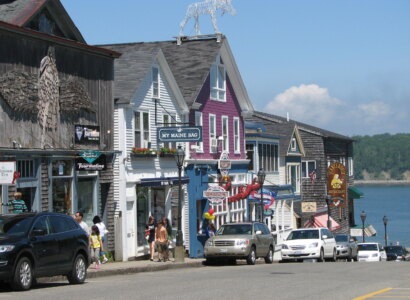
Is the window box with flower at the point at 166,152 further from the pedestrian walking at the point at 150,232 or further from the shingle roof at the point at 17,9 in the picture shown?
the shingle roof at the point at 17,9

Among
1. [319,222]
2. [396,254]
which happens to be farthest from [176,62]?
[319,222]

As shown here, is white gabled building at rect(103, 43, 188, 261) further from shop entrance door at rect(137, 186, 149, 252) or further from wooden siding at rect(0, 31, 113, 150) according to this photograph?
wooden siding at rect(0, 31, 113, 150)

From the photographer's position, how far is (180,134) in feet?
118

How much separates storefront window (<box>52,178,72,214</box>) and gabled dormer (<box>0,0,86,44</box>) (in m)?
5.07

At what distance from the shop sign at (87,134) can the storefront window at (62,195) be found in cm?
153

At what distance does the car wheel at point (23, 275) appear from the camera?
58.5 feet

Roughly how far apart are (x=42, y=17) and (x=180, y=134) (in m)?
9.01

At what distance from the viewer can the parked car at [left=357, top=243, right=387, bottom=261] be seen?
47719 mm

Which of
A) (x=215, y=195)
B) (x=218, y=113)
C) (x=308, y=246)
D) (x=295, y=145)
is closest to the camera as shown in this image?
(x=308, y=246)

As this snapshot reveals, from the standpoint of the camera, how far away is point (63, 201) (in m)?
29.9

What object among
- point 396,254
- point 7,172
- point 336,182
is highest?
point 336,182

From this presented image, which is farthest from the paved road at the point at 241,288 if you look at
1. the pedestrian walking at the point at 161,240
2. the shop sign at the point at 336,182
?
the shop sign at the point at 336,182

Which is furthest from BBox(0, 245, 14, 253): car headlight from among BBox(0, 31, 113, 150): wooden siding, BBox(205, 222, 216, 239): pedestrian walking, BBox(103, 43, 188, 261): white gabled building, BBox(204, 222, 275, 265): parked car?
BBox(205, 222, 216, 239): pedestrian walking

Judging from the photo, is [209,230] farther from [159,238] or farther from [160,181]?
[159,238]
